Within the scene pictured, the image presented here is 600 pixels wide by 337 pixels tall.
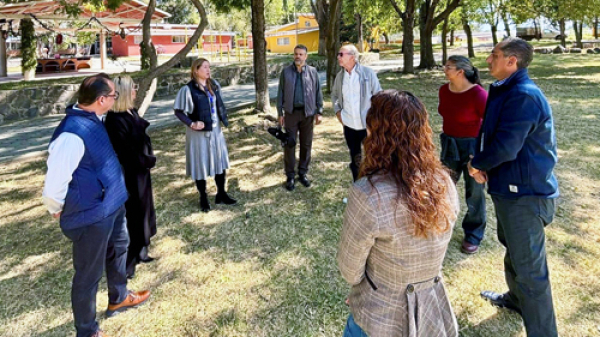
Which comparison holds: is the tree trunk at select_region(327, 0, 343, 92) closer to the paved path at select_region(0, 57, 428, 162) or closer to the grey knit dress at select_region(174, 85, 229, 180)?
the paved path at select_region(0, 57, 428, 162)

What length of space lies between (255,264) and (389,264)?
2157 mm

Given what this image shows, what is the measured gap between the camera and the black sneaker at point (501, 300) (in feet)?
9.28

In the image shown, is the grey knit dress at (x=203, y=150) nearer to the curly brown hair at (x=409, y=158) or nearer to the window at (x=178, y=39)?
the curly brown hair at (x=409, y=158)

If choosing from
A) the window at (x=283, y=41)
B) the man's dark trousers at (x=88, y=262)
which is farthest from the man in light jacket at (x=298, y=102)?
the window at (x=283, y=41)

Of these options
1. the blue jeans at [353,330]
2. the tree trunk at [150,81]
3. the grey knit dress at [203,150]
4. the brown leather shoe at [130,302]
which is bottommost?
the brown leather shoe at [130,302]

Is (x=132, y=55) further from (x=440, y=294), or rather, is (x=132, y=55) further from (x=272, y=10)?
(x=440, y=294)

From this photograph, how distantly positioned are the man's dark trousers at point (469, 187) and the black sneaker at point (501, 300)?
743 mm

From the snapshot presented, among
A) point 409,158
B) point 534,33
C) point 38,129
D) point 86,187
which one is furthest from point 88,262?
point 534,33

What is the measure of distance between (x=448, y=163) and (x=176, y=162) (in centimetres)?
421

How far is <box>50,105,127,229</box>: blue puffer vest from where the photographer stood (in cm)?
229

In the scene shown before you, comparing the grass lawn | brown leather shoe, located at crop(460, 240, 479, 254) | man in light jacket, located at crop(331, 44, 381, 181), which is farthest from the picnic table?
brown leather shoe, located at crop(460, 240, 479, 254)

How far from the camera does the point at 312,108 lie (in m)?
5.04

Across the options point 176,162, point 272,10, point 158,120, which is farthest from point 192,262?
point 272,10

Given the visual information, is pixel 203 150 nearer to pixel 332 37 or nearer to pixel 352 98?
pixel 352 98
